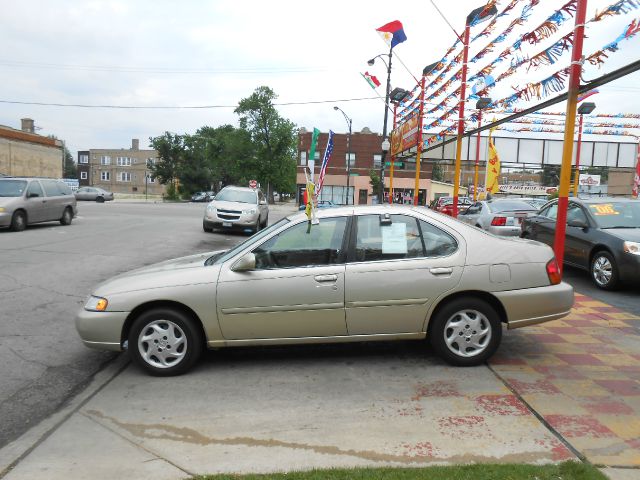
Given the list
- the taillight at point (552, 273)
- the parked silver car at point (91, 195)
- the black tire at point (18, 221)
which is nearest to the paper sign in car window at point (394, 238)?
the taillight at point (552, 273)

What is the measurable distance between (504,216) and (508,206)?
770 millimetres

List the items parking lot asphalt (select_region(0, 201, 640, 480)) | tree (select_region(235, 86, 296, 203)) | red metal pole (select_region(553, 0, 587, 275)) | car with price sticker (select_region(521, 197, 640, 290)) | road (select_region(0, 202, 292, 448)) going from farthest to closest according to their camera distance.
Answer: tree (select_region(235, 86, 296, 203)) → car with price sticker (select_region(521, 197, 640, 290)) → red metal pole (select_region(553, 0, 587, 275)) → road (select_region(0, 202, 292, 448)) → parking lot asphalt (select_region(0, 201, 640, 480))

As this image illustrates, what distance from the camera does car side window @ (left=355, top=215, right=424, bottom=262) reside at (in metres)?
4.79

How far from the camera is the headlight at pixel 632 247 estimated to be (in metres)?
7.73

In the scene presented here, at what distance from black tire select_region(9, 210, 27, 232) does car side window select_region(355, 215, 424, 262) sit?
13918 mm

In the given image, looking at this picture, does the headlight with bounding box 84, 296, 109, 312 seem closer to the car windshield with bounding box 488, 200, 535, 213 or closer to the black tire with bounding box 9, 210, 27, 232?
the car windshield with bounding box 488, 200, 535, 213

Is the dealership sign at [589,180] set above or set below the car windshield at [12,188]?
above

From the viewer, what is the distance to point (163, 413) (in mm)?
3930

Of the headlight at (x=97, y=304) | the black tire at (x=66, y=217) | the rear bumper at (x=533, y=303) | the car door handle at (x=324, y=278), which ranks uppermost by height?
the car door handle at (x=324, y=278)

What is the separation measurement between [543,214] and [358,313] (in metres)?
7.55

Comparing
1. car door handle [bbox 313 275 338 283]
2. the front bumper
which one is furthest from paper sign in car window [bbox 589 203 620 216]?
the front bumper

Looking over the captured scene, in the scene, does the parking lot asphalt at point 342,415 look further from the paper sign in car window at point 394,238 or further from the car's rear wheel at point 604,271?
the car's rear wheel at point 604,271

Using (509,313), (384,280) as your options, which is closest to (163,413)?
(384,280)

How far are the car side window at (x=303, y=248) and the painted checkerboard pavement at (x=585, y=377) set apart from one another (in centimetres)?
185
